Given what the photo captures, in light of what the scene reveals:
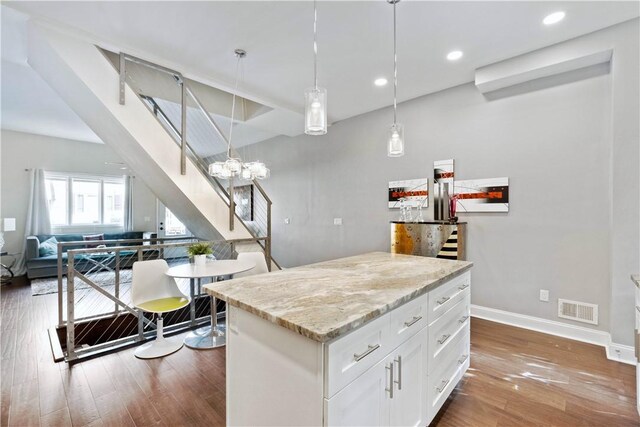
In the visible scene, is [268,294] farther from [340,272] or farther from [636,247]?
[636,247]

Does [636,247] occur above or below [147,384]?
above

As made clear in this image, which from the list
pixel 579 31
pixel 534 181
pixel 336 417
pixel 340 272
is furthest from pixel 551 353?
pixel 579 31

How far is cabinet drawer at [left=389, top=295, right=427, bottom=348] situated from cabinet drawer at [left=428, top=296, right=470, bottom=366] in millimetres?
153

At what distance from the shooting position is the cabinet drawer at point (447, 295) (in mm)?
1712

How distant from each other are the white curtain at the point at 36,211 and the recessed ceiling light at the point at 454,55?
329 inches

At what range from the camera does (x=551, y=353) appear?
2709mm

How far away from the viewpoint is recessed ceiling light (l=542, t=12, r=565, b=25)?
246 centimetres

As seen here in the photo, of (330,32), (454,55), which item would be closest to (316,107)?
(330,32)

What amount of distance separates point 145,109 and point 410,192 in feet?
11.8

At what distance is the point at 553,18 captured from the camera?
2.51 m

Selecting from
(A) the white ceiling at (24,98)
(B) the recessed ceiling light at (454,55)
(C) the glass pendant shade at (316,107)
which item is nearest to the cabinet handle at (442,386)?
(C) the glass pendant shade at (316,107)

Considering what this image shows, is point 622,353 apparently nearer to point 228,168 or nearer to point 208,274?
point 208,274

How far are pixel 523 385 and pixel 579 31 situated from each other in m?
3.17

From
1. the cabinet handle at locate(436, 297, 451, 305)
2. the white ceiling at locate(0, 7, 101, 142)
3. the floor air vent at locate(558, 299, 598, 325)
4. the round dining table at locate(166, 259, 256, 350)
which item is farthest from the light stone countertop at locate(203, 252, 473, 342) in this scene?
the white ceiling at locate(0, 7, 101, 142)
